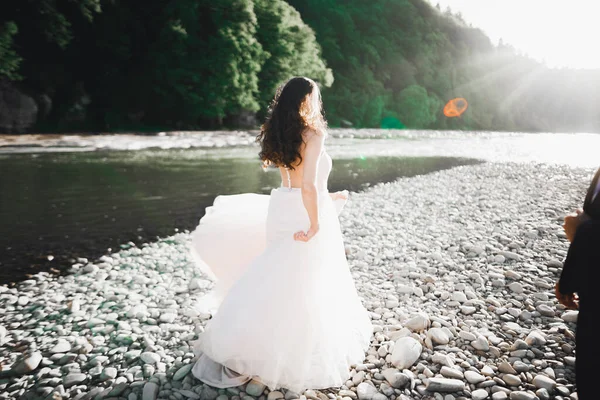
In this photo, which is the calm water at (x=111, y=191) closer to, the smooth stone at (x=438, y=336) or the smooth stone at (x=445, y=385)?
the smooth stone at (x=438, y=336)

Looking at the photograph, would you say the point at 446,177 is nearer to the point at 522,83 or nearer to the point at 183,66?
the point at 183,66

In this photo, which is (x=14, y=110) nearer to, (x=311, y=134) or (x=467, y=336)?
(x=311, y=134)

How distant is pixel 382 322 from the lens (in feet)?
14.5

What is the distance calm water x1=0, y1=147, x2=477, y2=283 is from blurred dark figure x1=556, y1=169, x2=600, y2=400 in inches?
284

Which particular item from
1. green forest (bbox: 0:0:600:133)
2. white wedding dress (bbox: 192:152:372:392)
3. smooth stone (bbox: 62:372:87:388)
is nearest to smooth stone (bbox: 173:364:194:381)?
white wedding dress (bbox: 192:152:372:392)

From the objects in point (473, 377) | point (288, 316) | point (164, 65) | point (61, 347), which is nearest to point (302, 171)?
point (288, 316)

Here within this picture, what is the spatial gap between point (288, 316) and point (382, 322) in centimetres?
174

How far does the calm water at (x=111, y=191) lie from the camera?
778 cm

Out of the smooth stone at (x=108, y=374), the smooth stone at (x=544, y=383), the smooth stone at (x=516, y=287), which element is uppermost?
the smooth stone at (x=516, y=287)

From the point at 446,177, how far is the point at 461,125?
84677 mm

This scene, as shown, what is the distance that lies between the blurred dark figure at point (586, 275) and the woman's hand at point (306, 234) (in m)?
1.70

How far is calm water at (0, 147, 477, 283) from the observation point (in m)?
7.78

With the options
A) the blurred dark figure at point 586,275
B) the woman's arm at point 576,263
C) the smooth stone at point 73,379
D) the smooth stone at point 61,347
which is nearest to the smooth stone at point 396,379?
the blurred dark figure at point 586,275

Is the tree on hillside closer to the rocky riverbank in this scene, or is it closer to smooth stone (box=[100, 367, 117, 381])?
the rocky riverbank
